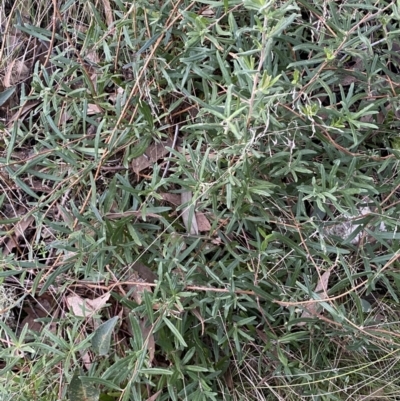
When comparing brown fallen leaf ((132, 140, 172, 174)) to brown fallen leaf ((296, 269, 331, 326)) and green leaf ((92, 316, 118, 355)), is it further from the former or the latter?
brown fallen leaf ((296, 269, 331, 326))

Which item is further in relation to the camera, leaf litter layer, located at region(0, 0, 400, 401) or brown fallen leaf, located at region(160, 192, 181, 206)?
brown fallen leaf, located at region(160, 192, 181, 206)

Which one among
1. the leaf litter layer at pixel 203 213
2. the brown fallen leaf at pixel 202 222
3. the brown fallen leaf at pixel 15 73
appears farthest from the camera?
the brown fallen leaf at pixel 15 73

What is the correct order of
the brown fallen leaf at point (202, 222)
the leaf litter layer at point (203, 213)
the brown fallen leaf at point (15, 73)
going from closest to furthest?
1. the leaf litter layer at point (203, 213)
2. the brown fallen leaf at point (202, 222)
3. the brown fallen leaf at point (15, 73)

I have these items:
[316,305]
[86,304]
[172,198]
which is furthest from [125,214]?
[316,305]

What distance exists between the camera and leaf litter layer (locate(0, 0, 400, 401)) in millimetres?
1309

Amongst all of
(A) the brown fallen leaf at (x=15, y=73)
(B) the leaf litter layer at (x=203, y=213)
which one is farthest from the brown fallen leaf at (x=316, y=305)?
(A) the brown fallen leaf at (x=15, y=73)

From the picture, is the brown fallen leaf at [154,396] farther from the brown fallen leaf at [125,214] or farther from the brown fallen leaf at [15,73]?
the brown fallen leaf at [15,73]

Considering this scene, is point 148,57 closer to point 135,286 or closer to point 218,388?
point 135,286

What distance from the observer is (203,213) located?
4.71 ft

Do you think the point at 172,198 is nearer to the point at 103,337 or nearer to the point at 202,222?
the point at 202,222

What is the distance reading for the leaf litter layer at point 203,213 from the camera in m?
1.31

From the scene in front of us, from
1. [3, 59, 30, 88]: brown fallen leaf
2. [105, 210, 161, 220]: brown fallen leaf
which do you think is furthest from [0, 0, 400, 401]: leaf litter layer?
[3, 59, 30, 88]: brown fallen leaf

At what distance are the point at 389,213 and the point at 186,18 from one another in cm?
71

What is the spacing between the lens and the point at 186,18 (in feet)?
4.24
